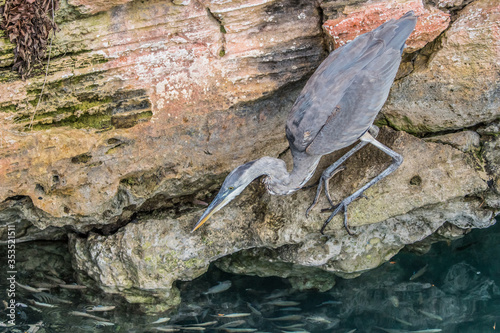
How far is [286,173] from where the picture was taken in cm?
377

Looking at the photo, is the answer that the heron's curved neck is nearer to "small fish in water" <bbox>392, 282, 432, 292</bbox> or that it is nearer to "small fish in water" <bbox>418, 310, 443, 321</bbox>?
"small fish in water" <bbox>392, 282, 432, 292</bbox>

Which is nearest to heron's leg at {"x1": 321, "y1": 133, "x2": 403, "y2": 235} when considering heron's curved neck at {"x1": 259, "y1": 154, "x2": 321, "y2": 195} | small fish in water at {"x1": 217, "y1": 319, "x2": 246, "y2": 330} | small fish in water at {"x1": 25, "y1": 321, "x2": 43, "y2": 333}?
heron's curved neck at {"x1": 259, "y1": 154, "x2": 321, "y2": 195}

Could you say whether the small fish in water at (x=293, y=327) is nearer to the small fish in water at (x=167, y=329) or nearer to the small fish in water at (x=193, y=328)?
the small fish in water at (x=193, y=328)

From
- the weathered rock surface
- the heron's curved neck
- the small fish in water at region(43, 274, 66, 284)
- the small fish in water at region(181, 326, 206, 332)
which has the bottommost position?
the small fish in water at region(181, 326, 206, 332)

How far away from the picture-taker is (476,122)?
3838 mm

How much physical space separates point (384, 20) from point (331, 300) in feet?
10.1

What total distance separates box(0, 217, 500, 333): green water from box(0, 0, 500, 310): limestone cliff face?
0.69 metres

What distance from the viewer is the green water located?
4.68 m

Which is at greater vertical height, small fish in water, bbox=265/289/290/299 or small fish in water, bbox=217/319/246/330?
small fish in water, bbox=217/319/246/330

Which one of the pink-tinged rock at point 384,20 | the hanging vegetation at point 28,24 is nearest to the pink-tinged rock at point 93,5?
the hanging vegetation at point 28,24

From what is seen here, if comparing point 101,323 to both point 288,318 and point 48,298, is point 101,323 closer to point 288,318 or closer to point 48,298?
point 48,298

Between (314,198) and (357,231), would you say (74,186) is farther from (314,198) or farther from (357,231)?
(357,231)

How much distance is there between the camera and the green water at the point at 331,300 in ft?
15.3

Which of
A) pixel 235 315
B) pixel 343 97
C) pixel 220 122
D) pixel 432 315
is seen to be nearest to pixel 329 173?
pixel 343 97
